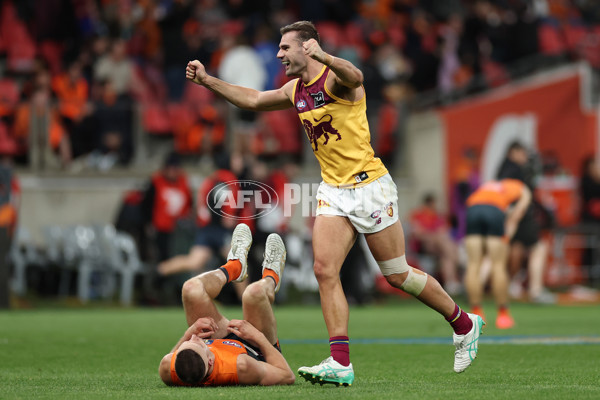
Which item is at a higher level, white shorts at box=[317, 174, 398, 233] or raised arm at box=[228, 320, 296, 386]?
white shorts at box=[317, 174, 398, 233]

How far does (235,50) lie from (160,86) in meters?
1.97

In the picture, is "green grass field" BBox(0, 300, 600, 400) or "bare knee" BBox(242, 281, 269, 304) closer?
"green grass field" BBox(0, 300, 600, 400)

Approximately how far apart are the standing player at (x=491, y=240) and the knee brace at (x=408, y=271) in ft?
19.1

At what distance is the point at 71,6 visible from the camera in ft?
75.5

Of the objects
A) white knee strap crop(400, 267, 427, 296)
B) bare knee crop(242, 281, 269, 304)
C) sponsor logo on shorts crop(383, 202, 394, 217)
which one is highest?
sponsor logo on shorts crop(383, 202, 394, 217)

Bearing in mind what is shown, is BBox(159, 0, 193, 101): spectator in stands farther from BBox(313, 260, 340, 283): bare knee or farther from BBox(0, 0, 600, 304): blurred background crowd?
BBox(313, 260, 340, 283): bare knee

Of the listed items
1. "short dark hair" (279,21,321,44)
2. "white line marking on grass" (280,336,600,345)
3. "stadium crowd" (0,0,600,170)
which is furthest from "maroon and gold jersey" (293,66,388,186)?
"stadium crowd" (0,0,600,170)

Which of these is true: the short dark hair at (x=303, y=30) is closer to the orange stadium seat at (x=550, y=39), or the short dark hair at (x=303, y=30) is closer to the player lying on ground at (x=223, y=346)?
the player lying on ground at (x=223, y=346)

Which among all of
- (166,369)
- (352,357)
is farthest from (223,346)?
(352,357)

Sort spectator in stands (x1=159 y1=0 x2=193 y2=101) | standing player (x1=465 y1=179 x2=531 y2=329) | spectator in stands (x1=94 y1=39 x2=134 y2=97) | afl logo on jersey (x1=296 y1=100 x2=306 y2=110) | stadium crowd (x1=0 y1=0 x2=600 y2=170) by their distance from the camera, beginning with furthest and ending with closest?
spectator in stands (x1=159 y1=0 x2=193 y2=101)
spectator in stands (x1=94 y1=39 x2=134 y2=97)
stadium crowd (x1=0 y1=0 x2=600 y2=170)
standing player (x1=465 y1=179 x2=531 y2=329)
afl logo on jersey (x1=296 y1=100 x2=306 y2=110)

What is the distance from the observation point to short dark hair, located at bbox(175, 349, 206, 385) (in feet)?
22.1

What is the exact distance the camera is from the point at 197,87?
20906 millimetres

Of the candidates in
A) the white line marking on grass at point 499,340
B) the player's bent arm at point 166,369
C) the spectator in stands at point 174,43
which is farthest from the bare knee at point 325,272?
the spectator in stands at point 174,43

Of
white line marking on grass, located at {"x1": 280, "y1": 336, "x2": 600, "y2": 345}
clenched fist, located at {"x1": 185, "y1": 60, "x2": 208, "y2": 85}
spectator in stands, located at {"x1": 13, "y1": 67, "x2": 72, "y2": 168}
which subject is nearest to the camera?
clenched fist, located at {"x1": 185, "y1": 60, "x2": 208, "y2": 85}
